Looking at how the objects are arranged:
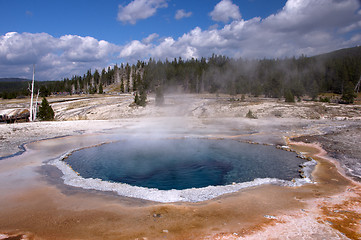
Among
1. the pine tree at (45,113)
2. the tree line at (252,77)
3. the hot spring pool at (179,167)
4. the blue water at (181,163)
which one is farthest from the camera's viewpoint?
the tree line at (252,77)

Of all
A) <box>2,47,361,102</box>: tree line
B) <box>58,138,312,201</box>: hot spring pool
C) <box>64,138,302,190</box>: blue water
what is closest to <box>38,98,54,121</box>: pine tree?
<box>58,138,312,201</box>: hot spring pool

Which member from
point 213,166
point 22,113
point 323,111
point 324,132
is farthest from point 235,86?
point 213,166

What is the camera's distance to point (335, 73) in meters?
69.1

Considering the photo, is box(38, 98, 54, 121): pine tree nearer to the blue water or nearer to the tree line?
the blue water

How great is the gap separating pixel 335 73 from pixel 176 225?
79158 mm

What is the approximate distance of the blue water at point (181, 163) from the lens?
394 inches

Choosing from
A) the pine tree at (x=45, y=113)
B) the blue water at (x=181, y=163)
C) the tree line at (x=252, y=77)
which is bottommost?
the blue water at (x=181, y=163)

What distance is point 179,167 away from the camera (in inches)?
459

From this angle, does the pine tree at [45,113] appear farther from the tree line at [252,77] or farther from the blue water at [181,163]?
the tree line at [252,77]

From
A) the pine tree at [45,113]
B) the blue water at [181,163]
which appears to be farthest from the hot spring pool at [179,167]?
the pine tree at [45,113]

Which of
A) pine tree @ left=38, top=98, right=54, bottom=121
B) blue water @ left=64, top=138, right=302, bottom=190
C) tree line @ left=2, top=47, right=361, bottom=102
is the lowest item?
blue water @ left=64, top=138, right=302, bottom=190

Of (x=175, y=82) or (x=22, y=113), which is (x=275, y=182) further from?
(x=175, y=82)

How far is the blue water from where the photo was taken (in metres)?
10.0

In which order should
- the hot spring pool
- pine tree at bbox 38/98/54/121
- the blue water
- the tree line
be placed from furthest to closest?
the tree line → pine tree at bbox 38/98/54/121 → the blue water → the hot spring pool
